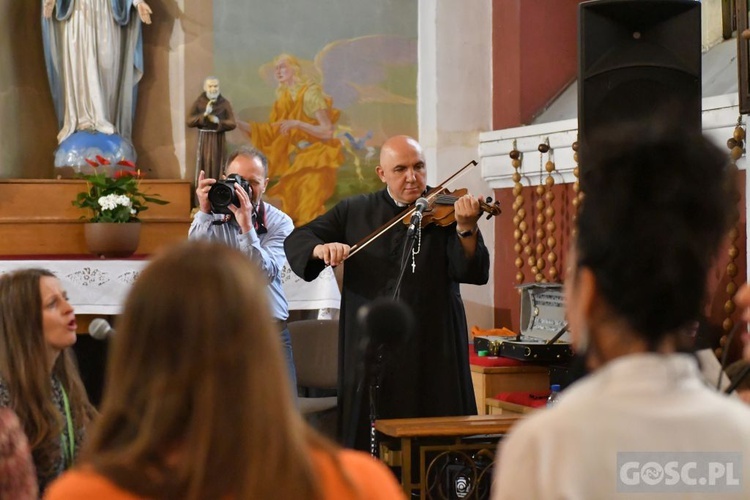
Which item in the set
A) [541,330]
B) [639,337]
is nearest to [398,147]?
[541,330]

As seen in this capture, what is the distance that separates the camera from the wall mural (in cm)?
701

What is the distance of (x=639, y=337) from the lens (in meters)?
1.24

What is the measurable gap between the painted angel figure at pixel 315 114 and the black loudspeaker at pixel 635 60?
2804 millimetres

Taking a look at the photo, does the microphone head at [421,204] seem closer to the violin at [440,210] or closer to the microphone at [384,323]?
the violin at [440,210]

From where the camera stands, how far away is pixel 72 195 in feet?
21.2

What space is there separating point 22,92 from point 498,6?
9.57 ft

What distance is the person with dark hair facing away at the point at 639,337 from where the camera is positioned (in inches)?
46.7

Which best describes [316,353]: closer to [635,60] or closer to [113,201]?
[113,201]

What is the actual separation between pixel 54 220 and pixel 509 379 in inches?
102

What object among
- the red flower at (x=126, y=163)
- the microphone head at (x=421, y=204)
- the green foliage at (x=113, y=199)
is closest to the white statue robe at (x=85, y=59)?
the red flower at (x=126, y=163)

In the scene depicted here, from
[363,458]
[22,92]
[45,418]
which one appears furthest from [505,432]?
[22,92]

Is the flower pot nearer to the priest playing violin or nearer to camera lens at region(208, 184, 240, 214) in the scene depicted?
camera lens at region(208, 184, 240, 214)

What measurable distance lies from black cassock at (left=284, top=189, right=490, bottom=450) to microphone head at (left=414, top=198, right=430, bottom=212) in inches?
3.1

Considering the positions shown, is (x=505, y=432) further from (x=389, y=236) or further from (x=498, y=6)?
(x=498, y=6)
